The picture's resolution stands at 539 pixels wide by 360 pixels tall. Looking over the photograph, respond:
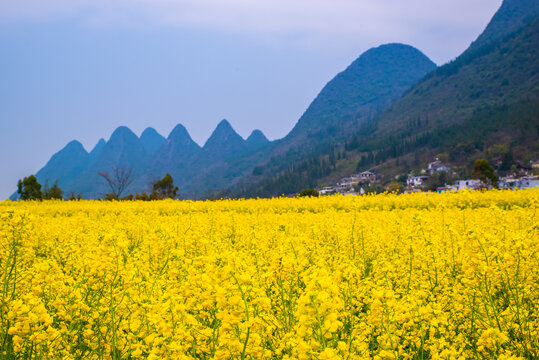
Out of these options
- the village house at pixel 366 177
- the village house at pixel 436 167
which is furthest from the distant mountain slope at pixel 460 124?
the village house at pixel 436 167

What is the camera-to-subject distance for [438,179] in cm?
8312

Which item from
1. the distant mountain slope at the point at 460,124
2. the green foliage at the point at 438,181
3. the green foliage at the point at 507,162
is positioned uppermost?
the distant mountain slope at the point at 460,124

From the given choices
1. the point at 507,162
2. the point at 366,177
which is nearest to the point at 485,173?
the point at 507,162

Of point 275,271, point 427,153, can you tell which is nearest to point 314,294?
point 275,271

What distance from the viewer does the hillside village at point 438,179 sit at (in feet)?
235

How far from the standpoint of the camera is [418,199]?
48.0 feet

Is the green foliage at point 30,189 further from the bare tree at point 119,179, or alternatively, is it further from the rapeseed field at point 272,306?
the rapeseed field at point 272,306

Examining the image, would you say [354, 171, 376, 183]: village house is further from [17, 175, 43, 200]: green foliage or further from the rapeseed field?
the rapeseed field

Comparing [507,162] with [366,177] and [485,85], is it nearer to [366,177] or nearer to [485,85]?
[366,177]

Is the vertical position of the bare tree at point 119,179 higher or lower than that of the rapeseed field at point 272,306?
higher

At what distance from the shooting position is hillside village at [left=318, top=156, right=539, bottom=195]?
71581 mm

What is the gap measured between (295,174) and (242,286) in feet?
506

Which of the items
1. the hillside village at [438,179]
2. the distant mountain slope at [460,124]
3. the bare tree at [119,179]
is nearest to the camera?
the bare tree at [119,179]

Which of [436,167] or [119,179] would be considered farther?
[436,167]
